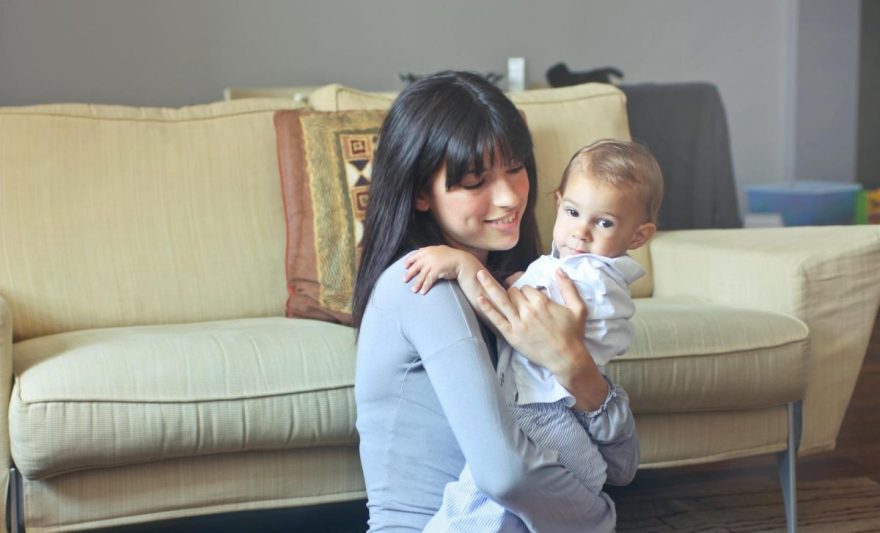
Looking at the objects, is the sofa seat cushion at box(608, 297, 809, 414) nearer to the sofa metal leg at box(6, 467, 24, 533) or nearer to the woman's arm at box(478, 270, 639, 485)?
the woman's arm at box(478, 270, 639, 485)

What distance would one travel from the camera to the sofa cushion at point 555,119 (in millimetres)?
2465

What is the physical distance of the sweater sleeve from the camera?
1206mm

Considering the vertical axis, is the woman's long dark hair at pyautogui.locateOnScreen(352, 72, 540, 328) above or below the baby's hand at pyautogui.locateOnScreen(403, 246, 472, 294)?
above

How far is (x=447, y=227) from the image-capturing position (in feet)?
4.75

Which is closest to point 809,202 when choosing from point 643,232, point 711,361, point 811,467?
point 811,467

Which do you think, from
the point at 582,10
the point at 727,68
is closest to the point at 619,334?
the point at 582,10

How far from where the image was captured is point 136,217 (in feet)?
7.45

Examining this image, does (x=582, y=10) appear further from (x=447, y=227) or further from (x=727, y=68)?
(x=447, y=227)

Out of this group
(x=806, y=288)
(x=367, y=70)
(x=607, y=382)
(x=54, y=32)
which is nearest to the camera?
(x=607, y=382)

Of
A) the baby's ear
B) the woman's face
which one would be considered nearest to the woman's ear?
the woman's face

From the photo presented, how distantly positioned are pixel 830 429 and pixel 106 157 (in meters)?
1.56

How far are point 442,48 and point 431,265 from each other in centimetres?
330

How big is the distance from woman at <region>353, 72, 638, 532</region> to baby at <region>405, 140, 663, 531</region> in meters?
0.02

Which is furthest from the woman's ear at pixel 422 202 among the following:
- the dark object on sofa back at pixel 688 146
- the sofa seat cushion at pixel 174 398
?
the dark object on sofa back at pixel 688 146
